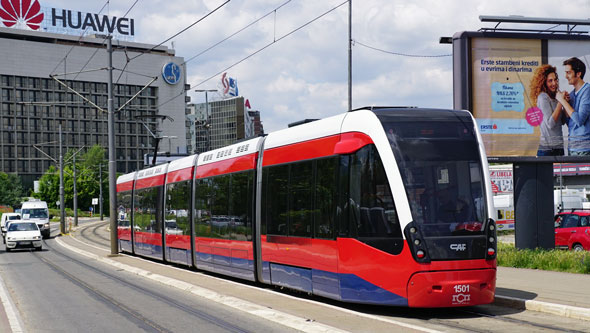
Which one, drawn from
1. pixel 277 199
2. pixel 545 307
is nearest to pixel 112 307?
pixel 277 199

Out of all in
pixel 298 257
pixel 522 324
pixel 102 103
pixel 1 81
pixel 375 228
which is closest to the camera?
pixel 522 324

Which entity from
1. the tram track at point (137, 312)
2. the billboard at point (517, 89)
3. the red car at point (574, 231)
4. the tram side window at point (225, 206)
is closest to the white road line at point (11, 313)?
the tram track at point (137, 312)

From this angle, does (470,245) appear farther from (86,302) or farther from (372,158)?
(86,302)

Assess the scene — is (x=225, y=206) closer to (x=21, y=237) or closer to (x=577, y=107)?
(x=577, y=107)

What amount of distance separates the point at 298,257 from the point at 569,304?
176 inches

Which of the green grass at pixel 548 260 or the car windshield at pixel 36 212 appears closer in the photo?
the green grass at pixel 548 260

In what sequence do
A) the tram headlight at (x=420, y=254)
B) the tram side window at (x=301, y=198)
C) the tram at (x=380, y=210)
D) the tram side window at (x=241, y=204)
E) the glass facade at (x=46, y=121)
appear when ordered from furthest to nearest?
the glass facade at (x=46, y=121), the tram side window at (x=241, y=204), the tram side window at (x=301, y=198), the tram at (x=380, y=210), the tram headlight at (x=420, y=254)

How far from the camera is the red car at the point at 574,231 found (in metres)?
24.2

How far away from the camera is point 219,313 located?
11766mm

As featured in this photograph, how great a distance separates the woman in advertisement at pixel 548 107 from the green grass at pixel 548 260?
144 inches

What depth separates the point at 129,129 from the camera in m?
146

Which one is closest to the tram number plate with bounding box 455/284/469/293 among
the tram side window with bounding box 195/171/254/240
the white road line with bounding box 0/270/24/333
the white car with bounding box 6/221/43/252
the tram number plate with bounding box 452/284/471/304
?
the tram number plate with bounding box 452/284/471/304

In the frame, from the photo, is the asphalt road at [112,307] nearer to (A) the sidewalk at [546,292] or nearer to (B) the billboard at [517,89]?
(A) the sidewalk at [546,292]

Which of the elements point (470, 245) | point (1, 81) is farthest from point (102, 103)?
point (470, 245)
